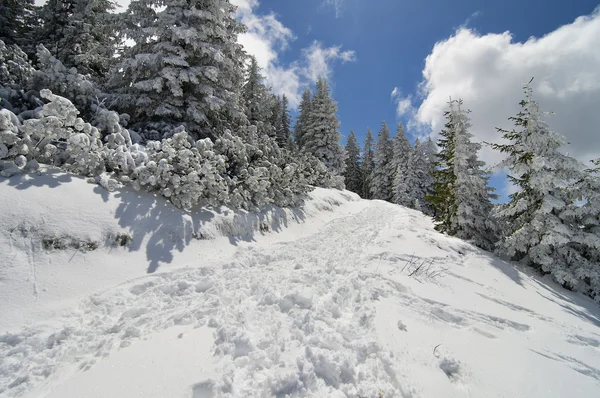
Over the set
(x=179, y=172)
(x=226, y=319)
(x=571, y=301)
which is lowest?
(x=226, y=319)

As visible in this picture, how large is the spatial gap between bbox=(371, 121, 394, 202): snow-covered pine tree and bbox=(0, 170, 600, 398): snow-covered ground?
3405 centimetres

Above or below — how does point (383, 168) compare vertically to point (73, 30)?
above

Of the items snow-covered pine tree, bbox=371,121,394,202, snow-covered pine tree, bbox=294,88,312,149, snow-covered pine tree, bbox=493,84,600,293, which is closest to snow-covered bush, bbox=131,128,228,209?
snow-covered pine tree, bbox=493,84,600,293

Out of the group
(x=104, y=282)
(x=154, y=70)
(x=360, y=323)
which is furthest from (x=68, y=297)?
(x=154, y=70)

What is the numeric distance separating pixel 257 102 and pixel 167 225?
53.7 ft

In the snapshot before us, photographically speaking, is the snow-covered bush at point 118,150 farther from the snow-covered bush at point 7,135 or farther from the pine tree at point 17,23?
the pine tree at point 17,23

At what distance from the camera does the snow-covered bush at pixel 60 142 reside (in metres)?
4.75

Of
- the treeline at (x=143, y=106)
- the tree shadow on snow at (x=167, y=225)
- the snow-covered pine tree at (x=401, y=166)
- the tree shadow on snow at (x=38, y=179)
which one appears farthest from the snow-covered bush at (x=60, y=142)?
the snow-covered pine tree at (x=401, y=166)

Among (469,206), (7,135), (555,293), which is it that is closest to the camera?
(7,135)

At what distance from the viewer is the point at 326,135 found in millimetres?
28016

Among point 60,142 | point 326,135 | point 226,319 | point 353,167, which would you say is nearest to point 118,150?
point 60,142

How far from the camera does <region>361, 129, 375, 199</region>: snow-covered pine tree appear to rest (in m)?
45.3

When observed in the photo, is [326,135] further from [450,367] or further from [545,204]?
[450,367]

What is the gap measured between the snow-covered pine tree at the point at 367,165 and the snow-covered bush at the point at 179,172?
39.5m
